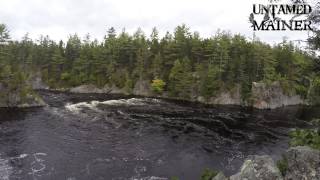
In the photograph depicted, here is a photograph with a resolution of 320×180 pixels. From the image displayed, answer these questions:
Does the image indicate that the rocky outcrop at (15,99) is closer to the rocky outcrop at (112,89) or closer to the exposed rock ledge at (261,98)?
the rocky outcrop at (112,89)

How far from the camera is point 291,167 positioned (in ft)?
65.6

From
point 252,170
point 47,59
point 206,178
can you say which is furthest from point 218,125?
point 47,59

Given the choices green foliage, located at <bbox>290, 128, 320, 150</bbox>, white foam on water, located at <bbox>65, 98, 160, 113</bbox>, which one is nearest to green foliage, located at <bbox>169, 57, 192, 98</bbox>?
white foam on water, located at <bbox>65, 98, 160, 113</bbox>

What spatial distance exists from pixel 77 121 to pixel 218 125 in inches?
849

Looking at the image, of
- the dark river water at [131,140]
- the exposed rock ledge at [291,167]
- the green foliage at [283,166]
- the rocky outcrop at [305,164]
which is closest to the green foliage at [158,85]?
the dark river water at [131,140]

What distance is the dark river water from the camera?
32188mm

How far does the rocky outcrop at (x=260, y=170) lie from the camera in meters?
19.9

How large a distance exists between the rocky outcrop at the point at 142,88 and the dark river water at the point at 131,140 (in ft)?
71.1

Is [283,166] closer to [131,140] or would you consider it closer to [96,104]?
[131,140]

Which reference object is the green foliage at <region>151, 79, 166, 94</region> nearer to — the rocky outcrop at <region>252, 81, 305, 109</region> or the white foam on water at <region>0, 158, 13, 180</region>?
the rocky outcrop at <region>252, 81, 305, 109</region>

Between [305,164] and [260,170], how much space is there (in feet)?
8.32

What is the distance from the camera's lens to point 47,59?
109 meters

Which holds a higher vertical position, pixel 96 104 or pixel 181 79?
pixel 181 79

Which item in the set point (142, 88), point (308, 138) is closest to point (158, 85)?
point (142, 88)
